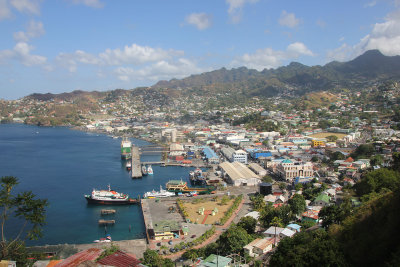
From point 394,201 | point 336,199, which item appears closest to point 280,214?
point 336,199

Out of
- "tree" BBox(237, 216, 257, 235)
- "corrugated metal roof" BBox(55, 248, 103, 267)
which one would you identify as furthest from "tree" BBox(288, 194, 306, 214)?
"corrugated metal roof" BBox(55, 248, 103, 267)

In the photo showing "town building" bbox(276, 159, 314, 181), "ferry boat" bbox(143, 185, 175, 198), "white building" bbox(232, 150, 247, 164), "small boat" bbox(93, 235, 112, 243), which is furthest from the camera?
"white building" bbox(232, 150, 247, 164)

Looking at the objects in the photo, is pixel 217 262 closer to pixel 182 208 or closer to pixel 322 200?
pixel 182 208

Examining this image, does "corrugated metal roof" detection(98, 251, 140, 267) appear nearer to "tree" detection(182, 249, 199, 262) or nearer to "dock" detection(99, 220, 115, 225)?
"tree" detection(182, 249, 199, 262)

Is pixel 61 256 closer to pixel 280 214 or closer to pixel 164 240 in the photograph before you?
pixel 164 240

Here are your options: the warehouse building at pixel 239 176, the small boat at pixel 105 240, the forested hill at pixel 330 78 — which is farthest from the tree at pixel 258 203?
the forested hill at pixel 330 78

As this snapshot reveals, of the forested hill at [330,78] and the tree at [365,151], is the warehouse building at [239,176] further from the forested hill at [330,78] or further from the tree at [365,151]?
the forested hill at [330,78]

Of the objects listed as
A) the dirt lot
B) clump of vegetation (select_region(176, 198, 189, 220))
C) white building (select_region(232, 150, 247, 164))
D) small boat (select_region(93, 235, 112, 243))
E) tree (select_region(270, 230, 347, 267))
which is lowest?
small boat (select_region(93, 235, 112, 243))

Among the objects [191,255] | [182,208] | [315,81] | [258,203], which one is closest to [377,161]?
[258,203]
